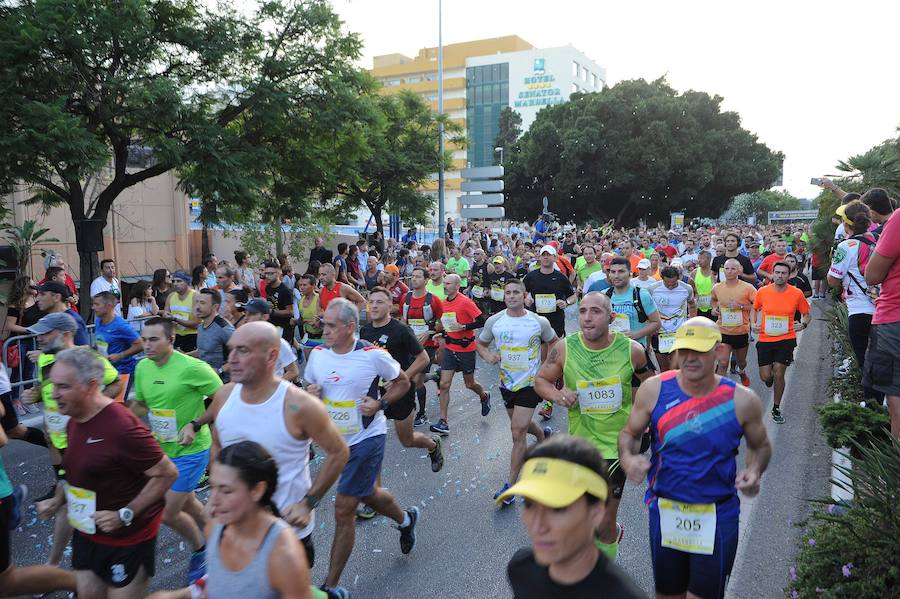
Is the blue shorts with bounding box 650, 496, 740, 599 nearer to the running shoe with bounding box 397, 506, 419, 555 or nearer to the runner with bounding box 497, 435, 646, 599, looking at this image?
the runner with bounding box 497, 435, 646, 599

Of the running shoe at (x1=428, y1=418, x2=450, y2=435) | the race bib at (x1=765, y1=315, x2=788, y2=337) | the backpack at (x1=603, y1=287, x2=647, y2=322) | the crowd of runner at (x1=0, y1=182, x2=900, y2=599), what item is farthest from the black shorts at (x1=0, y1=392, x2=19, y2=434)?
the race bib at (x1=765, y1=315, x2=788, y2=337)

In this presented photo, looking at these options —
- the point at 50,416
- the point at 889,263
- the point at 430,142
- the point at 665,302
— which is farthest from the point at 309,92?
the point at 430,142

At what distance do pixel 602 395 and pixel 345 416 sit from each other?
5.63 ft

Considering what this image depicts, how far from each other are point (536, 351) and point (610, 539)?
9.26 feet

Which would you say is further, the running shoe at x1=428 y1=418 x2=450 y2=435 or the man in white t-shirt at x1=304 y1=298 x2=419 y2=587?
the running shoe at x1=428 y1=418 x2=450 y2=435

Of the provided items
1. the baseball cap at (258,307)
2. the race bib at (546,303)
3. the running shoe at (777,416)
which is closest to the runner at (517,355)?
the baseball cap at (258,307)

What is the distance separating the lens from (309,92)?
13.6 m

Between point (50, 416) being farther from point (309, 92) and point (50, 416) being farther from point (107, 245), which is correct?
point (107, 245)

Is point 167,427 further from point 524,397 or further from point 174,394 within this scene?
point 524,397

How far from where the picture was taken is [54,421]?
5.09m

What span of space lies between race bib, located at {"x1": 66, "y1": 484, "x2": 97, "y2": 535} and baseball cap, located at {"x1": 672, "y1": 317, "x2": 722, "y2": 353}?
2925 millimetres

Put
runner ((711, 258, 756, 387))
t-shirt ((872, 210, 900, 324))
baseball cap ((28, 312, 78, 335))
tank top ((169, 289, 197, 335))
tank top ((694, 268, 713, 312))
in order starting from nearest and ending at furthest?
1. t-shirt ((872, 210, 900, 324))
2. baseball cap ((28, 312, 78, 335))
3. tank top ((169, 289, 197, 335))
4. runner ((711, 258, 756, 387))
5. tank top ((694, 268, 713, 312))

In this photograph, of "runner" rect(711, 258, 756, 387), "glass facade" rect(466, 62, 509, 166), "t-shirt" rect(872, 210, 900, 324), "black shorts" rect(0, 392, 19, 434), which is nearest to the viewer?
"t-shirt" rect(872, 210, 900, 324)

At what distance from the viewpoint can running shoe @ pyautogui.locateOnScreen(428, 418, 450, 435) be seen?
826cm
